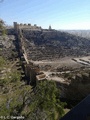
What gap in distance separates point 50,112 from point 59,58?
63.2m

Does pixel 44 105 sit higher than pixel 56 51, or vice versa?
pixel 44 105

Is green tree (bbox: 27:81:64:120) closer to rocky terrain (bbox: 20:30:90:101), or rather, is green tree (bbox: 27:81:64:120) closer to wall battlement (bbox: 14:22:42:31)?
rocky terrain (bbox: 20:30:90:101)

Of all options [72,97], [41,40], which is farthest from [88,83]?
[41,40]

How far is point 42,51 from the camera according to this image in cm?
8550

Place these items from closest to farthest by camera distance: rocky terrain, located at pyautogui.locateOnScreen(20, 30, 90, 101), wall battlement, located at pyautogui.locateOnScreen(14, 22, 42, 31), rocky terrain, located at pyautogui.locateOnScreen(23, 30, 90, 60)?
rocky terrain, located at pyautogui.locateOnScreen(20, 30, 90, 101), rocky terrain, located at pyautogui.locateOnScreen(23, 30, 90, 60), wall battlement, located at pyautogui.locateOnScreen(14, 22, 42, 31)

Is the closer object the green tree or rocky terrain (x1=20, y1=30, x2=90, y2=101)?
the green tree

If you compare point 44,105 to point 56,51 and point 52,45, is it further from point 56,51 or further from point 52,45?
point 52,45

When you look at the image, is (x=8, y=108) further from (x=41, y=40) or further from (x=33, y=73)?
(x=41, y=40)

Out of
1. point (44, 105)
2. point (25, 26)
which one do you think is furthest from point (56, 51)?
point (44, 105)

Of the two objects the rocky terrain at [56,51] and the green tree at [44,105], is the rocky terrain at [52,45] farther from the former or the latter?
the green tree at [44,105]

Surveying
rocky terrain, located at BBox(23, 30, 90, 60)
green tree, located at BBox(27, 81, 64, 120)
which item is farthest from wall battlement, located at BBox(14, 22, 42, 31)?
green tree, located at BBox(27, 81, 64, 120)

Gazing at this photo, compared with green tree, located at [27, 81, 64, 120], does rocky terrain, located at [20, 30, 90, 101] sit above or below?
below

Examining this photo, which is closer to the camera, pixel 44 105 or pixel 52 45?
pixel 44 105

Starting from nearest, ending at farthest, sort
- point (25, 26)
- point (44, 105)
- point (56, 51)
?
point (44, 105) → point (56, 51) → point (25, 26)
